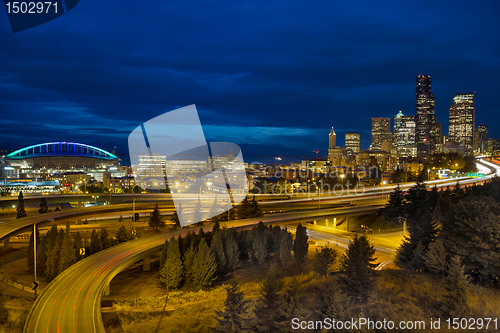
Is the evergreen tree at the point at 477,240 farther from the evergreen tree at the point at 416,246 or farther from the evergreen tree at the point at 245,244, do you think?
the evergreen tree at the point at 245,244

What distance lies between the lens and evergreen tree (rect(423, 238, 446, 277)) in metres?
18.1

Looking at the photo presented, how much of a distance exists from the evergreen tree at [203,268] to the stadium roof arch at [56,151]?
304ft

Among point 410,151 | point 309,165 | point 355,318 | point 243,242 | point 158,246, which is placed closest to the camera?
point 355,318

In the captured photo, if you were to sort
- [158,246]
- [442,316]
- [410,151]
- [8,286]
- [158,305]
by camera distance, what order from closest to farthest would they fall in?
[442,316], [158,305], [8,286], [158,246], [410,151]

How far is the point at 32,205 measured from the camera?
151 feet

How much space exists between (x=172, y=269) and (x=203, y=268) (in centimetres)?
179

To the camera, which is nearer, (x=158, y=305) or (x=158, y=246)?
(x=158, y=305)

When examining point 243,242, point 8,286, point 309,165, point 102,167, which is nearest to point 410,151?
point 309,165

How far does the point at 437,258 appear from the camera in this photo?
18.7 m

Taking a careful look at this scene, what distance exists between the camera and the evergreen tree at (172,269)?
62.4ft

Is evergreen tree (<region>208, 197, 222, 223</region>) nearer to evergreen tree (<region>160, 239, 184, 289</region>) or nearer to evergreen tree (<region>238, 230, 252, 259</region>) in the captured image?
evergreen tree (<region>238, 230, 252, 259</region>)

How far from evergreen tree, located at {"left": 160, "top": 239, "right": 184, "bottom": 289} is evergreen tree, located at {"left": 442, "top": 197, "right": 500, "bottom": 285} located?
15945 millimetres

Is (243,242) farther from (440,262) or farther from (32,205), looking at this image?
(32,205)

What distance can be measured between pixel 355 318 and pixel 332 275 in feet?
24.7
